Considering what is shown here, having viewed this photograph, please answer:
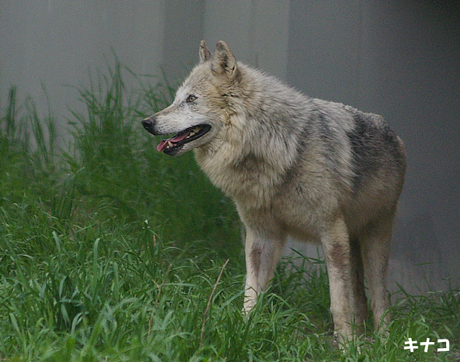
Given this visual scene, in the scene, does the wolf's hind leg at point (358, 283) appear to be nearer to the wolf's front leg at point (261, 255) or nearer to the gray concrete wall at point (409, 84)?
the gray concrete wall at point (409, 84)

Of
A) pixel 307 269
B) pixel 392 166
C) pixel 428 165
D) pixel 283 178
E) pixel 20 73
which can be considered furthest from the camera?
pixel 20 73

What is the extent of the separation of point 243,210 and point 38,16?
3.88m

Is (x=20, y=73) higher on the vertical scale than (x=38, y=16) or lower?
lower

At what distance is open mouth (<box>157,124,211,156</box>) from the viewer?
4.46 meters

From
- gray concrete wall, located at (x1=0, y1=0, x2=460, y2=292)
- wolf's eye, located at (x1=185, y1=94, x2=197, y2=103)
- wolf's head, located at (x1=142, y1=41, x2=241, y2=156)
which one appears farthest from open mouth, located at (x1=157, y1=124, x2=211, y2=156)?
gray concrete wall, located at (x1=0, y1=0, x2=460, y2=292)

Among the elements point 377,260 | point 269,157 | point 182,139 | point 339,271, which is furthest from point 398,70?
point 182,139

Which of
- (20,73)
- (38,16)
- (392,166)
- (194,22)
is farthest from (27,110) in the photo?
(392,166)

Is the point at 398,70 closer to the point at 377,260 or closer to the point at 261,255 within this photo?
the point at 377,260

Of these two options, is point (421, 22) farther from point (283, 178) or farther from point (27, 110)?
point (27, 110)

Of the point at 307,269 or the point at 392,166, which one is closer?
the point at 392,166

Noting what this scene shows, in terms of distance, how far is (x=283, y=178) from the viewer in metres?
4.55

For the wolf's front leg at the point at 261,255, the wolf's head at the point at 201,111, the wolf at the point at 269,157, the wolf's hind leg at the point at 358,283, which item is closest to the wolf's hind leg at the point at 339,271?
the wolf at the point at 269,157

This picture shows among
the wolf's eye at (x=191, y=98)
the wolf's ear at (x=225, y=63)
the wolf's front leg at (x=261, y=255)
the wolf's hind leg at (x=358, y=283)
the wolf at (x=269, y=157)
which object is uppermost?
the wolf's ear at (x=225, y=63)

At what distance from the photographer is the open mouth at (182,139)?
446 cm
